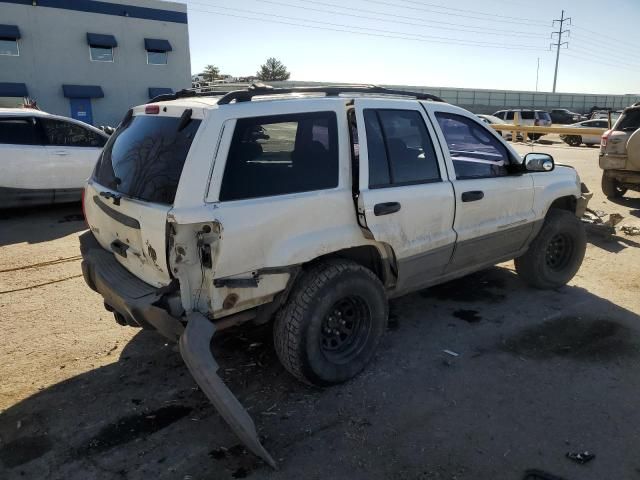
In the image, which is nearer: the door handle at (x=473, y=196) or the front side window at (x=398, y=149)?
the front side window at (x=398, y=149)

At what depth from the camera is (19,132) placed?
7.90 metres

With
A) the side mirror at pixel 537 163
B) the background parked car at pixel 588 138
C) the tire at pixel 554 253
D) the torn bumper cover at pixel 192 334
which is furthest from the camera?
the background parked car at pixel 588 138

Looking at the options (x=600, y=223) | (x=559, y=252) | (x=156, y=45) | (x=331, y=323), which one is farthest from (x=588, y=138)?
(x=331, y=323)

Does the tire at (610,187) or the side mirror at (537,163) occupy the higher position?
the side mirror at (537,163)

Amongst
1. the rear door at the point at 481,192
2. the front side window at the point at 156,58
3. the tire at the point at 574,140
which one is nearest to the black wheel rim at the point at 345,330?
the rear door at the point at 481,192

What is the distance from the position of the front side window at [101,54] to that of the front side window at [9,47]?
3.28 meters

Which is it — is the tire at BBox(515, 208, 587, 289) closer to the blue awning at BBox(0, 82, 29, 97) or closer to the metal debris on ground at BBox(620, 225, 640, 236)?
the metal debris on ground at BBox(620, 225, 640, 236)

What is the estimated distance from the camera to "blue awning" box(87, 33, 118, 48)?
24594mm

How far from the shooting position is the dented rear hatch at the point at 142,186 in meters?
2.88

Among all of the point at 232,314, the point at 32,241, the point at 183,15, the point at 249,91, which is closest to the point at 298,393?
the point at 232,314

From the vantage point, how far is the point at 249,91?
3.18 m

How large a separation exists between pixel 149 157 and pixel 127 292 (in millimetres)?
863

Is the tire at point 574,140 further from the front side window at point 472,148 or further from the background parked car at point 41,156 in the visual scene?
the front side window at point 472,148

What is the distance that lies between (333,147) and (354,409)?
5.67 ft
